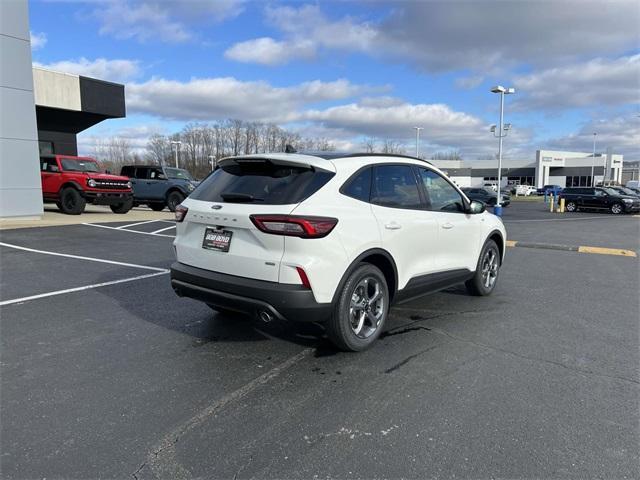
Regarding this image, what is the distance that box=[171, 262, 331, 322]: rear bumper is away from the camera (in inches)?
144

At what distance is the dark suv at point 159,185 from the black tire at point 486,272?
15.0 meters

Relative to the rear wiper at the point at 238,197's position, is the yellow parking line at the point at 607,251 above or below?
below

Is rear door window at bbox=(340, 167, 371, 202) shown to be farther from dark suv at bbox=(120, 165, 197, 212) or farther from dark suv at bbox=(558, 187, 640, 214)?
dark suv at bbox=(558, 187, 640, 214)

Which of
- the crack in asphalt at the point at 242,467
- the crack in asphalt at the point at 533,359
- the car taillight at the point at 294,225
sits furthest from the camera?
the crack in asphalt at the point at 533,359

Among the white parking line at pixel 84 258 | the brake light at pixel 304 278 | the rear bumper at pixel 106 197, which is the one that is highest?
the rear bumper at pixel 106 197

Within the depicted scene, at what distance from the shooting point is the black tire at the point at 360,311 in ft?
12.9

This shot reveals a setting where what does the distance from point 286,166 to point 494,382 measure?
2.42 m

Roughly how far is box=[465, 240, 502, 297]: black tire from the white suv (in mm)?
1343

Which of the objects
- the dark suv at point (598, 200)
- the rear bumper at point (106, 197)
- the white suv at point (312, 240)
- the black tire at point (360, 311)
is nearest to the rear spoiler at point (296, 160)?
the white suv at point (312, 240)

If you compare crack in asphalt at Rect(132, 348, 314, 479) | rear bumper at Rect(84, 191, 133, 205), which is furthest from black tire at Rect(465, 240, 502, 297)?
rear bumper at Rect(84, 191, 133, 205)

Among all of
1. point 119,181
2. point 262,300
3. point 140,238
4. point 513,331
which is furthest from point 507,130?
point 262,300

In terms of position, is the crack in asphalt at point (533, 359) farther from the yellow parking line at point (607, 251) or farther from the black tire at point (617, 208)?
the black tire at point (617, 208)

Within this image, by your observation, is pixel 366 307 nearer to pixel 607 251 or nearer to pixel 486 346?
pixel 486 346

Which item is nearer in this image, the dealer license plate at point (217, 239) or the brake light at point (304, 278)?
the brake light at point (304, 278)
